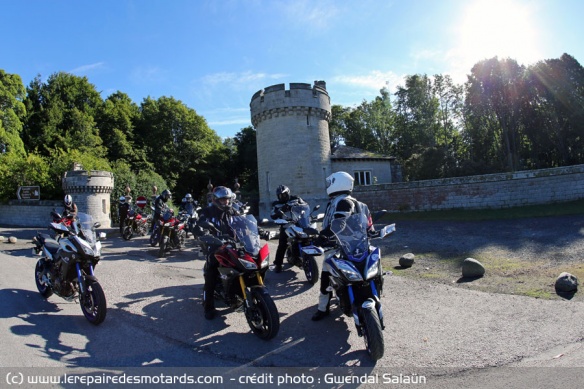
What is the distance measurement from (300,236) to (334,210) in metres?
2.16

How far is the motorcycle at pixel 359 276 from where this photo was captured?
11.4ft

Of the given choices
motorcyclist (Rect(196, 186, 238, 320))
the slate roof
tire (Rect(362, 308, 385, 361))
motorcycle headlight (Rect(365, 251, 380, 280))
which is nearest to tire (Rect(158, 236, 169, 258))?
motorcyclist (Rect(196, 186, 238, 320))

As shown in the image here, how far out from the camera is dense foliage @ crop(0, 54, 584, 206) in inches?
1078

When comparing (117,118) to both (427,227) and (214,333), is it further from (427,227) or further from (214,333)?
(214,333)

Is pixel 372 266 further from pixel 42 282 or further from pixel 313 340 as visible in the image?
pixel 42 282

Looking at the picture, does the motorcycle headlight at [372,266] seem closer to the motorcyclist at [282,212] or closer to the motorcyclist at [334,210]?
the motorcyclist at [334,210]

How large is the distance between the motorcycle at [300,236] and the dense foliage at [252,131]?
685 inches

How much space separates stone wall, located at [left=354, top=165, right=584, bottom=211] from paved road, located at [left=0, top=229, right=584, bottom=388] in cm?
1321

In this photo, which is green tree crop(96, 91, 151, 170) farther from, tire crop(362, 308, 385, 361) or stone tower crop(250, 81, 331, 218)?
tire crop(362, 308, 385, 361)

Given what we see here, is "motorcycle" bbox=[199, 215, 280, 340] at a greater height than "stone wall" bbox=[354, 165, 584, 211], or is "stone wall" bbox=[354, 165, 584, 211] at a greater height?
"stone wall" bbox=[354, 165, 584, 211]

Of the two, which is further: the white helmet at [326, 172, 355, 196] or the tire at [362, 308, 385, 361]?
the white helmet at [326, 172, 355, 196]

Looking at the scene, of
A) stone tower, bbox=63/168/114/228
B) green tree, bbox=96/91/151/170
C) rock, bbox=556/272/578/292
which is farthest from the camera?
green tree, bbox=96/91/151/170

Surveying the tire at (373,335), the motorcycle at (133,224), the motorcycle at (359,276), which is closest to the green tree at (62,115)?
the motorcycle at (133,224)

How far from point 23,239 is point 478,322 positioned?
15.6 metres
